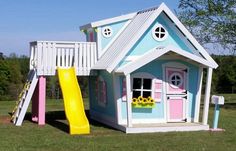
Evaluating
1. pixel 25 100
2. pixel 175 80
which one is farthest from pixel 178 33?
pixel 25 100

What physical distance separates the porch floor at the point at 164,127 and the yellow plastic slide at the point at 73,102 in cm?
138

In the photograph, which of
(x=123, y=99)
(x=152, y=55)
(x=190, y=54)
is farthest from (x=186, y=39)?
(x=123, y=99)

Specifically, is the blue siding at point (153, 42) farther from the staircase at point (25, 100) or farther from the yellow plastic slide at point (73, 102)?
the staircase at point (25, 100)

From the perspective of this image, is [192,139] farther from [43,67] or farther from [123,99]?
[43,67]

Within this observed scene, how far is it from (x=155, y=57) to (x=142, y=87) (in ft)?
4.96

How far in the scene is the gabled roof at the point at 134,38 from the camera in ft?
50.0

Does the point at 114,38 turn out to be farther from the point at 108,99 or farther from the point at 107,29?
the point at 108,99

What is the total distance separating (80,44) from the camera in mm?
17062

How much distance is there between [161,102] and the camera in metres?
16.3

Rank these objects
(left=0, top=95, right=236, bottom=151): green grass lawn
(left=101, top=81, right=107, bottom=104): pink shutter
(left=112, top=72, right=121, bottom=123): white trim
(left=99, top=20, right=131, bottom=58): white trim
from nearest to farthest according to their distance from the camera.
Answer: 1. (left=0, top=95, right=236, bottom=151): green grass lawn
2. (left=112, top=72, right=121, bottom=123): white trim
3. (left=101, top=81, right=107, bottom=104): pink shutter
4. (left=99, top=20, right=131, bottom=58): white trim

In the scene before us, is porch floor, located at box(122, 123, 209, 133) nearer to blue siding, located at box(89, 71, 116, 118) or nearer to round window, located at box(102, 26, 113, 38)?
blue siding, located at box(89, 71, 116, 118)

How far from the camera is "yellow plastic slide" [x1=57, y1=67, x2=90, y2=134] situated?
14167mm

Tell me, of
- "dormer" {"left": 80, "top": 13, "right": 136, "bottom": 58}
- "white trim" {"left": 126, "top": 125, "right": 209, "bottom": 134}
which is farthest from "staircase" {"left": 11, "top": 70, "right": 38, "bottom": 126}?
"white trim" {"left": 126, "top": 125, "right": 209, "bottom": 134}

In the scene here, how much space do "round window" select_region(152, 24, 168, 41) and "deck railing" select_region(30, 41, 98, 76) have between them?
2400 mm
